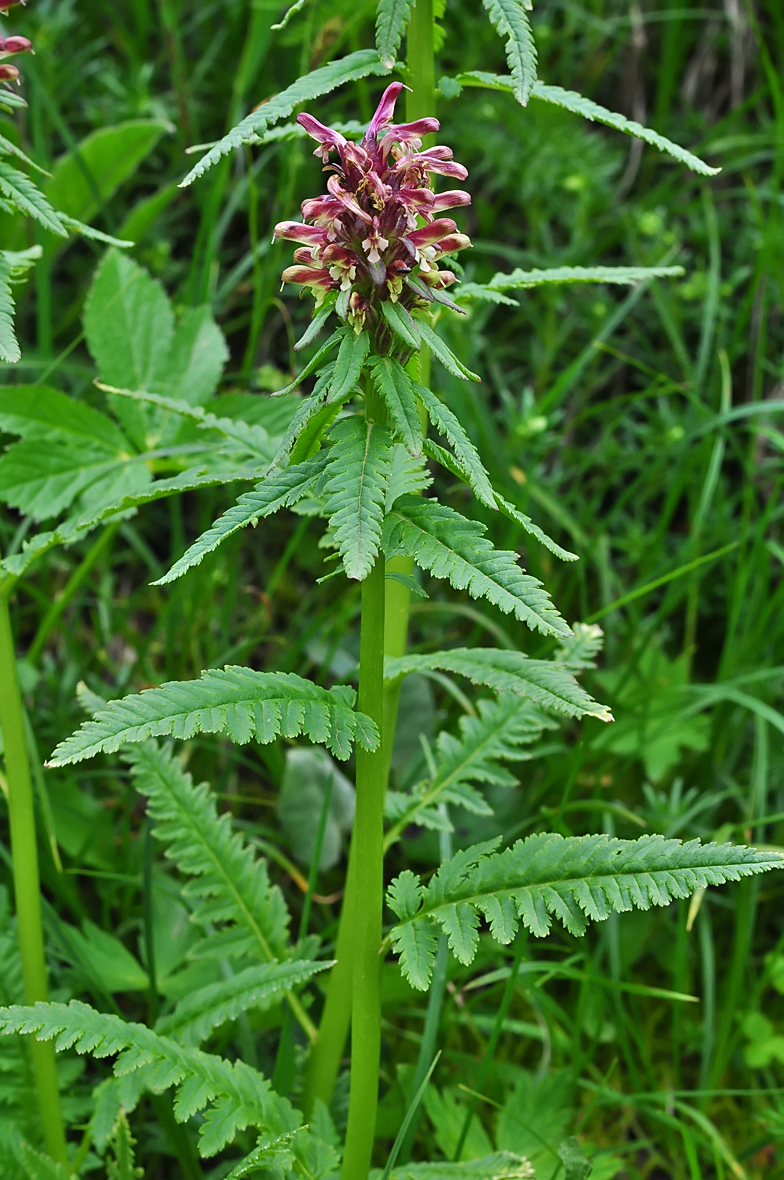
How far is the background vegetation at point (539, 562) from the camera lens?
206cm

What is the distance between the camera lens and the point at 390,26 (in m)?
1.28

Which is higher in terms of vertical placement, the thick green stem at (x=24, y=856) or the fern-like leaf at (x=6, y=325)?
the fern-like leaf at (x=6, y=325)

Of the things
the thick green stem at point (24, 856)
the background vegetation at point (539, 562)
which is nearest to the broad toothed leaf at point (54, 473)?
the background vegetation at point (539, 562)

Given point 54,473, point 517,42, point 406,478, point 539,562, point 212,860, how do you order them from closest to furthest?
point 517,42 → point 406,478 → point 212,860 → point 54,473 → point 539,562

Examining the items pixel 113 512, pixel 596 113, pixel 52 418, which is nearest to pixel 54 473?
pixel 52 418

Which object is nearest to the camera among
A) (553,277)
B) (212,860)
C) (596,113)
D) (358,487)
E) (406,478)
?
(358,487)

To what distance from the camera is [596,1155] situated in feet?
6.09

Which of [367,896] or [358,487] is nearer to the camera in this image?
→ [358,487]

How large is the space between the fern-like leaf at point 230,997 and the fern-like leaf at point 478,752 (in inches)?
10.5

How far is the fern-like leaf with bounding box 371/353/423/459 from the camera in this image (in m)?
1.12

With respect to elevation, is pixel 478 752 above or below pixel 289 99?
below

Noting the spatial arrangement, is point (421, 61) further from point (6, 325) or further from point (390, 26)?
point (6, 325)

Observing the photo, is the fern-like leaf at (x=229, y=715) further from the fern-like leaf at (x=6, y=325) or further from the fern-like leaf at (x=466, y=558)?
the fern-like leaf at (x=6, y=325)

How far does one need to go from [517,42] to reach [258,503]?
0.62m
